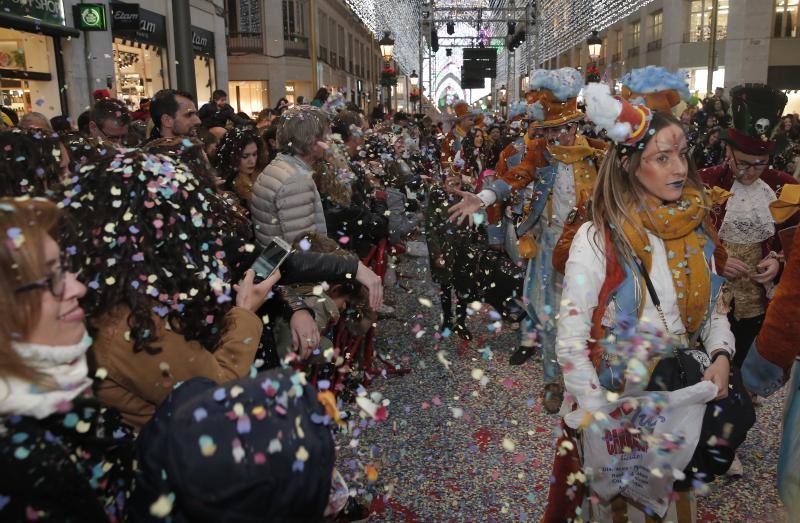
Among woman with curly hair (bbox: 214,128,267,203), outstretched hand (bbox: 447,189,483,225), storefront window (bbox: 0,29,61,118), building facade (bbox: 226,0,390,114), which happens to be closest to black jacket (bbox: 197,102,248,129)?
woman with curly hair (bbox: 214,128,267,203)

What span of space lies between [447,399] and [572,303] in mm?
2621

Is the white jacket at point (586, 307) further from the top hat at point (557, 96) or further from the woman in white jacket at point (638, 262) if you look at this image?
the top hat at point (557, 96)

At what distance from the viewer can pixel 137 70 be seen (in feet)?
49.6

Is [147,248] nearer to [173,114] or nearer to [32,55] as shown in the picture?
[173,114]

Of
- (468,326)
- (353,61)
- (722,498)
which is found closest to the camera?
(722,498)

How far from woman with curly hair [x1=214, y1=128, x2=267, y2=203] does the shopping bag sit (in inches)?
138

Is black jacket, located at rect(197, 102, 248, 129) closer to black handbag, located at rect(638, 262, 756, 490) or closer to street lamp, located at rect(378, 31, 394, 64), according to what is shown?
black handbag, located at rect(638, 262, 756, 490)

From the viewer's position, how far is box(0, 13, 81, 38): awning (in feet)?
32.2

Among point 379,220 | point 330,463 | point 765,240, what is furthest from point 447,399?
point 330,463

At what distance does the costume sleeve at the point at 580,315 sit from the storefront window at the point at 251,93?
94.0 feet

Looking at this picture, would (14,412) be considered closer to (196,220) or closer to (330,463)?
(330,463)

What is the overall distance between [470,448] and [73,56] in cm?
1113

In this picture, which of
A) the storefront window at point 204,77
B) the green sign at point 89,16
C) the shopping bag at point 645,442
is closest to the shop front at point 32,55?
the green sign at point 89,16

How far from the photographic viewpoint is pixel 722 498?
355cm
